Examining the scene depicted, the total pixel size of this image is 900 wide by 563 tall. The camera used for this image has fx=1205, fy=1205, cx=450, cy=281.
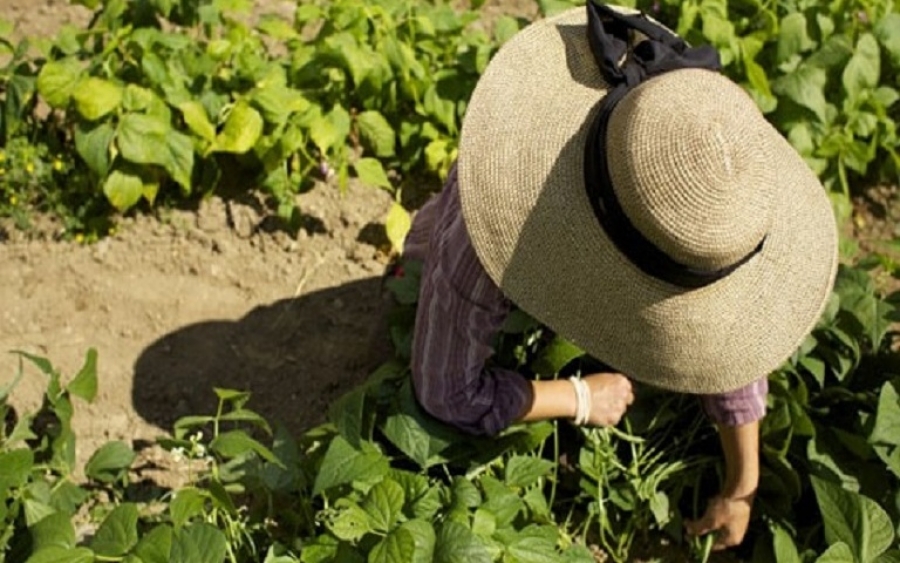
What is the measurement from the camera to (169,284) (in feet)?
10.1

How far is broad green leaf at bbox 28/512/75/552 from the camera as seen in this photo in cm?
222

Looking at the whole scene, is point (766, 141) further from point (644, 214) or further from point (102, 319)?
point (102, 319)

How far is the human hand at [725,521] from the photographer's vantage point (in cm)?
246

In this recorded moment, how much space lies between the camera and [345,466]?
2248 mm

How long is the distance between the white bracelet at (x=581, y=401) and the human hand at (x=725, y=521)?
33 centimetres

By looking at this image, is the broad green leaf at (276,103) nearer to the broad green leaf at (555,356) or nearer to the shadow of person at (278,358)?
the shadow of person at (278,358)

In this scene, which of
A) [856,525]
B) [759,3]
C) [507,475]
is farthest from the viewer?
[759,3]

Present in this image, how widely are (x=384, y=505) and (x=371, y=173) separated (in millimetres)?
1104

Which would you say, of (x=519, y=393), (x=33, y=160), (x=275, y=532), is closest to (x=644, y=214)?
(x=519, y=393)

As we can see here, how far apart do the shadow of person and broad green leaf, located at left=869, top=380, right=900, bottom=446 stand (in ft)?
3.81

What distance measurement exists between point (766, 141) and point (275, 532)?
53.4 inches

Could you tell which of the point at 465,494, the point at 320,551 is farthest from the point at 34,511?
the point at 465,494

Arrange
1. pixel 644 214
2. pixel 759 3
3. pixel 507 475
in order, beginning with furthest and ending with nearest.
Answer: pixel 759 3 → pixel 507 475 → pixel 644 214

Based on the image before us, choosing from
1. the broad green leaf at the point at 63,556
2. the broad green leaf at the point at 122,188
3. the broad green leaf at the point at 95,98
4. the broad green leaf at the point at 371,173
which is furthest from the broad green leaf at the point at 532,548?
the broad green leaf at the point at 95,98
